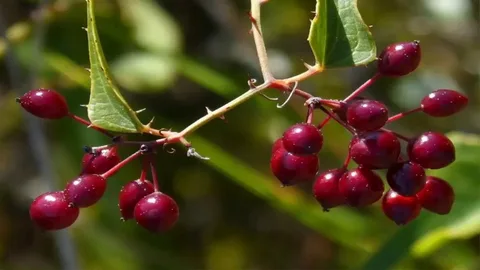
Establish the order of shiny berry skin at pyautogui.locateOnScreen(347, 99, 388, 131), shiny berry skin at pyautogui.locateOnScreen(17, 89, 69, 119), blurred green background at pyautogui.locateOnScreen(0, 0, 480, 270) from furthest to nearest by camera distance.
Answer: blurred green background at pyautogui.locateOnScreen(0, 0, 480, 270), shiny berry skin at pyautogui.locateOnScreen(17, 89, 69, 119), shiny berry skin at pyautogui.locateOnScreen(347, 99, 388, 131)

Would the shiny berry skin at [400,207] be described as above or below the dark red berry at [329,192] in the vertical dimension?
below

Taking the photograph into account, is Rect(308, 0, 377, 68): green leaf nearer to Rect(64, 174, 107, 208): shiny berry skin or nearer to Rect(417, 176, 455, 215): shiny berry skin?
Rect(417, 176, 455, 215): shiny berry skin

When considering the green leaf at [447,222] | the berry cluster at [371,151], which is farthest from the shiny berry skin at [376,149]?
the green leaf at [447,222]

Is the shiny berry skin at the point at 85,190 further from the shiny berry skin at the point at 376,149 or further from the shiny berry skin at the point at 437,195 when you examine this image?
the shiny berry skin at the point at 437,195

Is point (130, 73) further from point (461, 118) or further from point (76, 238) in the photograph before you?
point (461, 118)

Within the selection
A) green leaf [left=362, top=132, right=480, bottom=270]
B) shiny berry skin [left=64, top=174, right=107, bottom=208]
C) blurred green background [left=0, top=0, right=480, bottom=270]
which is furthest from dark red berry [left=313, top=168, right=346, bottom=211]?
blurred green background [left=0, top=0, right=480, bottom=270]

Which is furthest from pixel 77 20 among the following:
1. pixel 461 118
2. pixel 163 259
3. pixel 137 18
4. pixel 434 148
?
pixel 434 148

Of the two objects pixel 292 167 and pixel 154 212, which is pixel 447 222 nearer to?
pixel 292 167
